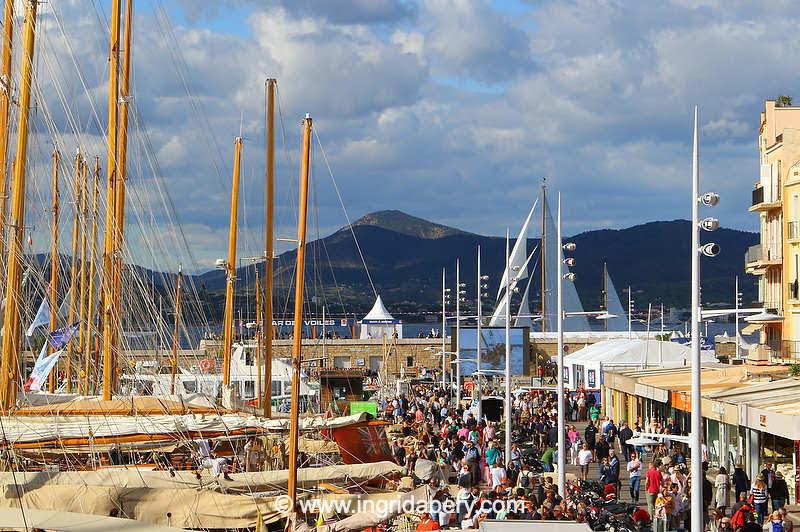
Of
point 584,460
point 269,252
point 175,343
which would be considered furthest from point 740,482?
point 175,343

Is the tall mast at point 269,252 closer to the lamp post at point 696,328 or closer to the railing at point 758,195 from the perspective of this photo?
the lamp post at point 696,328

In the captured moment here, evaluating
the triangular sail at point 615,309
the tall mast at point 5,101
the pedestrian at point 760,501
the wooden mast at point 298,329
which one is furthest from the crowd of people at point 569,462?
the triangular sail at point 615,309

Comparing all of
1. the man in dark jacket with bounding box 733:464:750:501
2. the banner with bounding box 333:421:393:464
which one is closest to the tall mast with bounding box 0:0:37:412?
the banner with bounding box 333:421:393:464

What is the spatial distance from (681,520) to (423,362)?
6832 cm

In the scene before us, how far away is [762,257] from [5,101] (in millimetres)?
39833

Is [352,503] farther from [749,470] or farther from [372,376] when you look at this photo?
[372,376]

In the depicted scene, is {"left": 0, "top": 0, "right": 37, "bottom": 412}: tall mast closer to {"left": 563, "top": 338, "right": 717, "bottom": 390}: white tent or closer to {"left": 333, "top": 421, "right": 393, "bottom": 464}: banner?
{"left": 333, "top": 421, "right": 393, "bottom": 464}: banner

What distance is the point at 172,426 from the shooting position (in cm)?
2823

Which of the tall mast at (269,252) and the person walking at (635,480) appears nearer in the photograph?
the person walking at (635,480)

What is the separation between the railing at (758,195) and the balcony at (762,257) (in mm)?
2041

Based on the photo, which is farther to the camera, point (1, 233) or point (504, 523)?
point (1, 233)

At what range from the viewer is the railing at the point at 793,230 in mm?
51281

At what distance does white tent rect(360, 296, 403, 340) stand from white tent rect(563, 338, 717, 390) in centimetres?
3740

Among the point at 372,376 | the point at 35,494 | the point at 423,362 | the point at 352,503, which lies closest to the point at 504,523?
the point at 352,503
